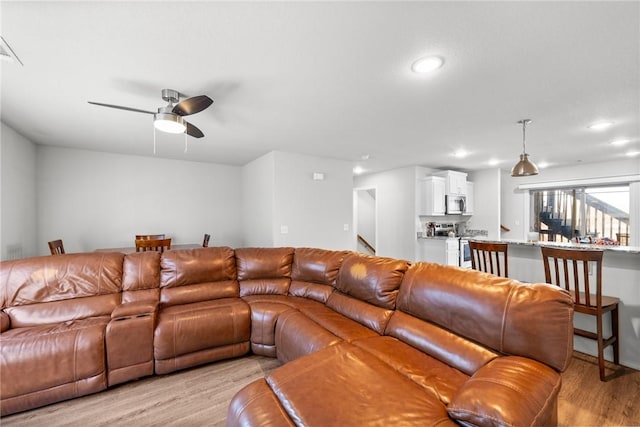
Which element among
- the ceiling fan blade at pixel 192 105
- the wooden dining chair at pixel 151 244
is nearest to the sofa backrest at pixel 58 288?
the wooden dining chair at pixel 151 244

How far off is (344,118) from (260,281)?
211 cm

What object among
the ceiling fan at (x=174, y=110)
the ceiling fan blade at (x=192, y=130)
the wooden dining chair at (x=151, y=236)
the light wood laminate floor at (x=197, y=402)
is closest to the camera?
the light wood laminate floor at (x=197, y=402)

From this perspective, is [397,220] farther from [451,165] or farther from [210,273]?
[210,273]

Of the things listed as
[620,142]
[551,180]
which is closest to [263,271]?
[620,142]

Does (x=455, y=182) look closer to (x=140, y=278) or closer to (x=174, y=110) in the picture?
(x=174, y=110)

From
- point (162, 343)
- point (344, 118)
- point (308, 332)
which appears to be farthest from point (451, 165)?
point (162, 343)

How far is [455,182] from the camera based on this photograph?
6.05 m

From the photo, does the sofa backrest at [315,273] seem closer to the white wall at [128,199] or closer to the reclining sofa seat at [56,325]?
the reclining sofa seat at [56,325]

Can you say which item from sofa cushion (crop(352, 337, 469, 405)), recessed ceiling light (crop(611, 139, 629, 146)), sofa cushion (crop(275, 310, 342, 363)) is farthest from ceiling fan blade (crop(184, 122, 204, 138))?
recessed ceiling light (crop(611, 139, 629, 146))

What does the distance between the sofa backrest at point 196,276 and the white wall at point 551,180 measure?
6893 millimetres

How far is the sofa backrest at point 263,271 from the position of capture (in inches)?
119

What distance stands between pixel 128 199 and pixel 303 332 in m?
4.45

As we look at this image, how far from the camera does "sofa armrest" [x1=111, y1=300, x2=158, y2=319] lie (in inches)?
83.6

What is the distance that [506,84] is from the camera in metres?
2.21
